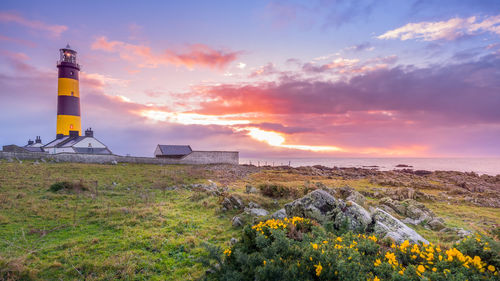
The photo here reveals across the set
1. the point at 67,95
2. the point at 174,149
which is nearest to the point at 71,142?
the point at 67,95

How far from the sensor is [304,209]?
33.5 feet

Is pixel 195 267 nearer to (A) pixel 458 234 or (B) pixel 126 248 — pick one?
(B) pixel 126 248

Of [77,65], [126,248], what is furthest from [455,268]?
[77,65]

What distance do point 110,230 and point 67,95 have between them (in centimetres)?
5524

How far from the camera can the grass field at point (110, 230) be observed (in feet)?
22.9

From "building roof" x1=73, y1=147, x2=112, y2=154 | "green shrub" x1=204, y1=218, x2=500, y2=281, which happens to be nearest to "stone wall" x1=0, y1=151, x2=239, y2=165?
"building roof" x1=73, y1=147, x2=112, y2=154

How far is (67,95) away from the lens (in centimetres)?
5147

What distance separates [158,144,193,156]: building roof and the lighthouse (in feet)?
63.0

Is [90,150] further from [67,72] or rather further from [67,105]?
[67,72]

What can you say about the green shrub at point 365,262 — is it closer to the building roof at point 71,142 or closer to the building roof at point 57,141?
the building roof at point 71,142

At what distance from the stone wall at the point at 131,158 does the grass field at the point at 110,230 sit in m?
18.8

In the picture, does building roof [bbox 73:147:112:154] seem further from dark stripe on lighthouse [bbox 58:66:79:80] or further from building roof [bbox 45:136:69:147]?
dark stripe on lighthouse [bbox 58:66:79:80]

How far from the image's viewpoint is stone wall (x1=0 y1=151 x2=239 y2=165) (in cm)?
3456

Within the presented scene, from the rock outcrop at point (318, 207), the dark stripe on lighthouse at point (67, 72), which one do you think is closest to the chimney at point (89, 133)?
the dark stripe on lighthouse at point (67, 72)
